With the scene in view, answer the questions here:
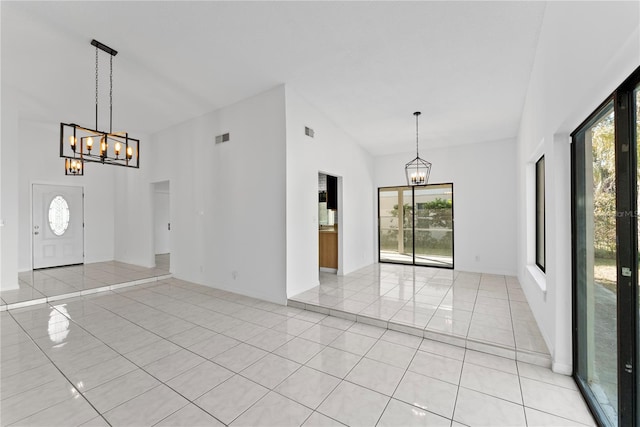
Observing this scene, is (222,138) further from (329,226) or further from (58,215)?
(58,215)

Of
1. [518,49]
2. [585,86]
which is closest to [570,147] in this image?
[585,86]

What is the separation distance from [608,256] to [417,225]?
17.5 feet

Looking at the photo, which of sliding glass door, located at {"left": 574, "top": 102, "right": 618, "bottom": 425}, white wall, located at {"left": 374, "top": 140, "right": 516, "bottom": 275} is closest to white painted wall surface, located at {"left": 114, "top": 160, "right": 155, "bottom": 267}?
white wall, located at {"left": 374, "top": 140, "right": 516, "bottom": 275}

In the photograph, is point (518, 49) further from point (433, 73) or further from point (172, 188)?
point (172, 188)

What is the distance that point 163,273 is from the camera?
583 cm

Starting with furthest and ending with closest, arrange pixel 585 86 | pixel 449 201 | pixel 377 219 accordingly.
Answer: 1. pixel 377 219
2. pixel 449 201
3. pixel 585 86

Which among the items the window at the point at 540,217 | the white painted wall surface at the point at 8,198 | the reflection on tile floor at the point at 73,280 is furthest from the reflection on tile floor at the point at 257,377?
the window at the point at 540,217

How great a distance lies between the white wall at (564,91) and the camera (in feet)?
4.04

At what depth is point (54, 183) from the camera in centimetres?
648

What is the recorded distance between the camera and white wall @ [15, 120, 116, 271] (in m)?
6.02

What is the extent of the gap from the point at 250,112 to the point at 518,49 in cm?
373

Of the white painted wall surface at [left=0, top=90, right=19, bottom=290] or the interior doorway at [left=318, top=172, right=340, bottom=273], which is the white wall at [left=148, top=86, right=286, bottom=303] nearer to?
the interior doorway at [left=318, top=172, right=340, bottom=273]

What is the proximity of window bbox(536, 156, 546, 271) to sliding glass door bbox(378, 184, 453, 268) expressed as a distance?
2577 mm

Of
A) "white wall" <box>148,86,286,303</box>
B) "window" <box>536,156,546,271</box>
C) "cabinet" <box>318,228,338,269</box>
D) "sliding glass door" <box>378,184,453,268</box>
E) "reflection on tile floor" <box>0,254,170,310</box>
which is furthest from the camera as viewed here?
"sliding glass door" <box>378,184,453,268</box>
